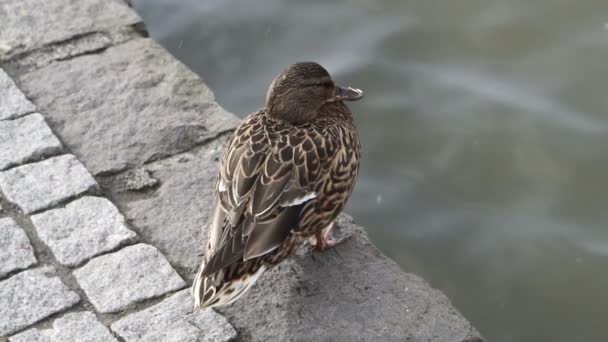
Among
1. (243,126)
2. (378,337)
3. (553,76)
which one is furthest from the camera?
(553,76)

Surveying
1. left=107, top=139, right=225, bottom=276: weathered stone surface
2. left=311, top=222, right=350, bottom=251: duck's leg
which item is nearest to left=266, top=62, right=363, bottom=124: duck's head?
left=311, top=222, right=350, bottom=251: duck's leg

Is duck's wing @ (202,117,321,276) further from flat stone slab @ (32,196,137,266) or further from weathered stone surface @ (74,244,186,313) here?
Answer: flat stone slab @ (32,196,137,266)

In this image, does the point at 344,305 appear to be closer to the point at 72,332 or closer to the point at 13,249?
the point at 72,332

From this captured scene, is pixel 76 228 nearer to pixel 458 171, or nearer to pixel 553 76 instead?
pixel 458 171

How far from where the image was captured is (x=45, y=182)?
15.1 feet

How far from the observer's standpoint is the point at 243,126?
164 inches

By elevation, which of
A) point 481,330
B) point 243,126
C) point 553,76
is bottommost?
point 481,330

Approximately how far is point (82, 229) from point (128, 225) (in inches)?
8.5

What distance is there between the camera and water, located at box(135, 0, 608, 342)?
515cm

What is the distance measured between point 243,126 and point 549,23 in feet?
11.5

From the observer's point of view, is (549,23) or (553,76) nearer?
(553,76)

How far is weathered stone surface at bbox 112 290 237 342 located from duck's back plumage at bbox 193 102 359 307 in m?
0.19

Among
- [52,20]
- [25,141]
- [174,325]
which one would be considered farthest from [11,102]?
[174,325]

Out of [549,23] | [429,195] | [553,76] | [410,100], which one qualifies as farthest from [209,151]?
[549,23]
